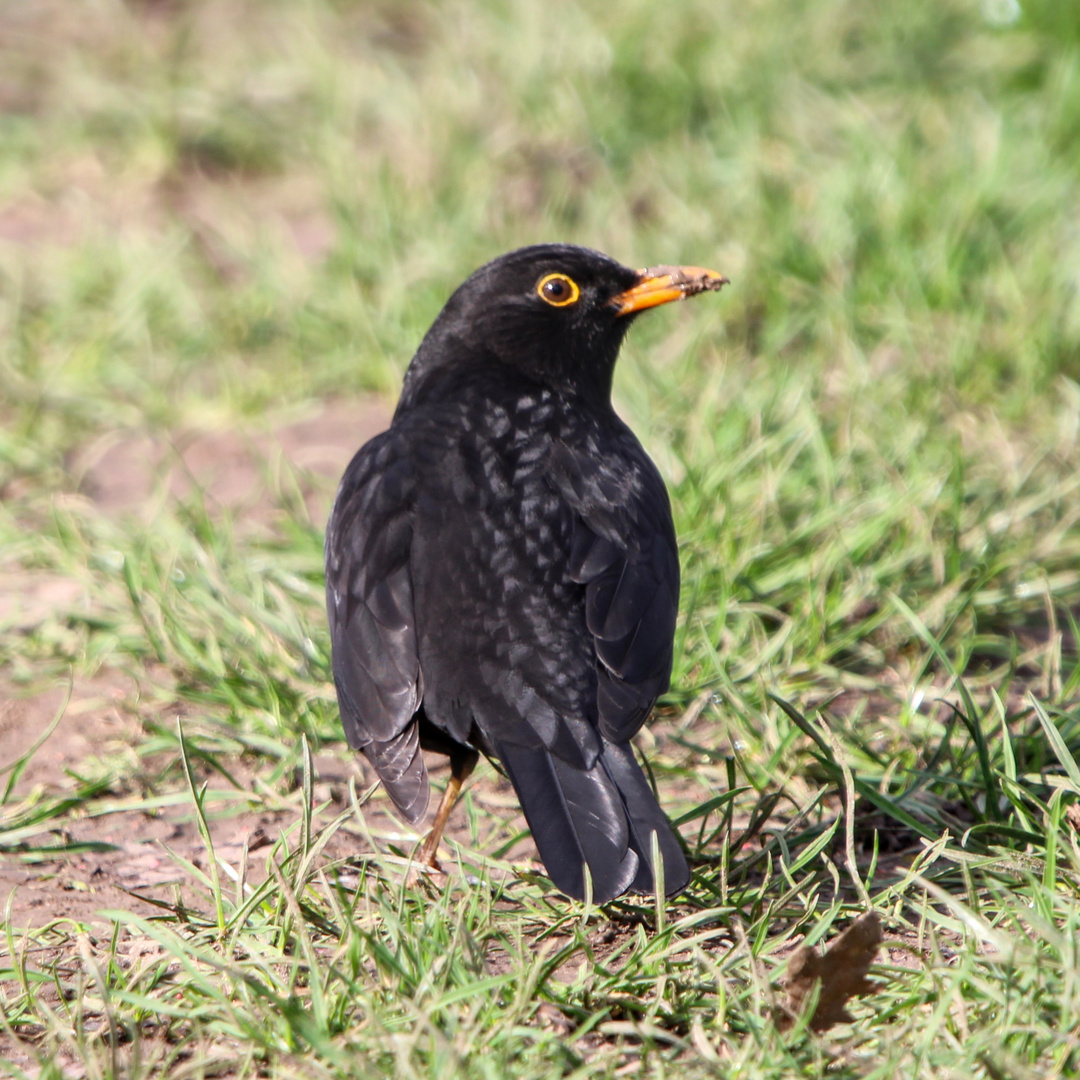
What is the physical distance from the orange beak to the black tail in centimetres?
168

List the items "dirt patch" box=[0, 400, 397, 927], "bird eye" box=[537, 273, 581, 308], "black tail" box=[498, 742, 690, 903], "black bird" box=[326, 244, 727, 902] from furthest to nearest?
"bird eye" box=[537, 273, 581, 308], "dirt patch" box=[0, 400, 397, 927], "black bird" box=[326, 244, 727, 902], "black tail" box=[498, 742, 690, 903]

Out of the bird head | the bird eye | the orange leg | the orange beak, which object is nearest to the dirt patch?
the orange leg

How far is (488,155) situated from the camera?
7.83m

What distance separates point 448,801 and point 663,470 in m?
1.98

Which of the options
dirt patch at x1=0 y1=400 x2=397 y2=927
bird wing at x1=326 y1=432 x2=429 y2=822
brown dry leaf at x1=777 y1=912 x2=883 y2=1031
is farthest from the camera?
dirt patch at x1=0 y1=400 x2=397 y2=927

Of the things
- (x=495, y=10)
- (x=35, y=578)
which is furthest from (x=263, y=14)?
(x=35, y=578)

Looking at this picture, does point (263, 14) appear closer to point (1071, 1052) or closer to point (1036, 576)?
point (1036, 576)

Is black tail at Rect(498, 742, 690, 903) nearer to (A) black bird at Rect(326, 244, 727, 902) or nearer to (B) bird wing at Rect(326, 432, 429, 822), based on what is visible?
(A) black bird at Rect(326, 244, 727, 902)

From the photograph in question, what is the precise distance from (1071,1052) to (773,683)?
1939mm

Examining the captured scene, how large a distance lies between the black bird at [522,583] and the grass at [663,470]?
0.27m

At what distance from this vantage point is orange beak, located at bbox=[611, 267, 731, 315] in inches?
180

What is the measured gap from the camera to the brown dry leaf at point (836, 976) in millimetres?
2900

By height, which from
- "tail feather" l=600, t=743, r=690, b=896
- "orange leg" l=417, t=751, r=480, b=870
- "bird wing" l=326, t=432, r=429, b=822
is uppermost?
"bird wing" l=326, t=432, r=429, b=822

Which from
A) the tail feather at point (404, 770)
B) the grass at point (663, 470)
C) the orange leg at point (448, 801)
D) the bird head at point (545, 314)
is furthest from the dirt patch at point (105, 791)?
the bird head at point (545, 314)
